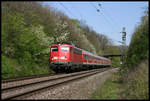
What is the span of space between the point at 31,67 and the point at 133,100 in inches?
607

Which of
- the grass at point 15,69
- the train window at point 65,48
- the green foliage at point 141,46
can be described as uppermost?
the train window at point 65,48

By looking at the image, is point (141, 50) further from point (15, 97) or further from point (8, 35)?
point (8, 35)

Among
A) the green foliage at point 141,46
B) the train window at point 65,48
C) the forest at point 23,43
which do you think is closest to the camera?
the green foliage at point 141,46

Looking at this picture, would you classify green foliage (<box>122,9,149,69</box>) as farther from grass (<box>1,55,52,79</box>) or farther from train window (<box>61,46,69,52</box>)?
train window (<box>61,46,69,52</box>)

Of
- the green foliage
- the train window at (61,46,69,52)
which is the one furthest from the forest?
the green foliage

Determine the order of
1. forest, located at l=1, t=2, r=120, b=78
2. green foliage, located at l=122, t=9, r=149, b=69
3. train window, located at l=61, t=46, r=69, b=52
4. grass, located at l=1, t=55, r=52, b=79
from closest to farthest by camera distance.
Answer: green foliage, located at l=122, t=9, r=149, b=69
grass, located at l=1, t=55, r=52, b=79
forest, located at l=1, t=2, r=120, b=78
train window, located at l=61, t=46, r=69, b=52

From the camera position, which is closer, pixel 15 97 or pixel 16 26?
pixel 15 97

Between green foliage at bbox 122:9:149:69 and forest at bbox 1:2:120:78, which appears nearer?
green foliage at bbox 122:9:149:69

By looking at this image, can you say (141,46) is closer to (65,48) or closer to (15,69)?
(15,69)

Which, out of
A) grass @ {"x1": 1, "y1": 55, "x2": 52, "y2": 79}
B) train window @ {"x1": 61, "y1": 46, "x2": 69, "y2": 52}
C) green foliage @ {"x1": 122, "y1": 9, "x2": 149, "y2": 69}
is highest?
train window @ {"x1": 61, "y1": 46, "x2": 69, "y2": 52}

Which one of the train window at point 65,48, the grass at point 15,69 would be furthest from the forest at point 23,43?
the train window at point 65,48

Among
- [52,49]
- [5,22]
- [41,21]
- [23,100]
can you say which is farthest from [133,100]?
[41,21]

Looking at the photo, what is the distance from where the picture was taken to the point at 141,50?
9.18 m

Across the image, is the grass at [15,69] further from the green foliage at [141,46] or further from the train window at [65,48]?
the green foliage at [141,46]
